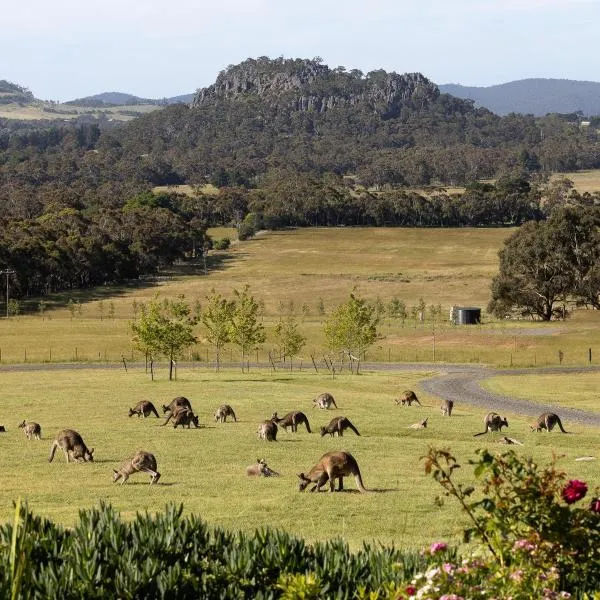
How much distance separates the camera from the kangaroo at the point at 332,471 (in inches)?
987

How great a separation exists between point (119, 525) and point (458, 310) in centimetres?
9978

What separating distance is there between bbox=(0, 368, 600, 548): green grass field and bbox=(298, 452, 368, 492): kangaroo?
41 cm

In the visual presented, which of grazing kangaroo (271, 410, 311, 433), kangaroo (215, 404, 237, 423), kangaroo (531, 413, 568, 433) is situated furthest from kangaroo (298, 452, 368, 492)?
kangaroo (531, 413, 568, 433)

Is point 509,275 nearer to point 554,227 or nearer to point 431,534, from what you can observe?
point 554,227

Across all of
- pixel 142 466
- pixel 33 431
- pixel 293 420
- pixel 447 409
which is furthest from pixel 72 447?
pixel 447 409

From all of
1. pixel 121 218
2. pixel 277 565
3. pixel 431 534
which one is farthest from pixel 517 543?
pixel 121 218

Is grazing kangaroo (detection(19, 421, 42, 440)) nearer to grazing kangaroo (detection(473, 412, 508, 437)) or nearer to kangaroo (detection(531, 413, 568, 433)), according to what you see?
grazing kangaroo (detection(473, 412, 508, 437))

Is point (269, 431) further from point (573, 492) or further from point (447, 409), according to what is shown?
point (573, 492)

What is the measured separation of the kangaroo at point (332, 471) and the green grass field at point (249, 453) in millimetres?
413

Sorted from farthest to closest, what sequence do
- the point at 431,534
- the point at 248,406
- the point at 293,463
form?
the point at 248,406
the point at 293,463
the point at 431,534

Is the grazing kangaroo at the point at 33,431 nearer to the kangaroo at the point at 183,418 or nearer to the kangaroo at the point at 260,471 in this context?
the kangaroo at the point at 183,418

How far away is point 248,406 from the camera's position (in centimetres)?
5000

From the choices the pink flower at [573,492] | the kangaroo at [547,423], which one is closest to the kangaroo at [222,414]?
the kangaroo at [547,423]

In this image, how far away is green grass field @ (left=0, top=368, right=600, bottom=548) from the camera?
74.7 ft
